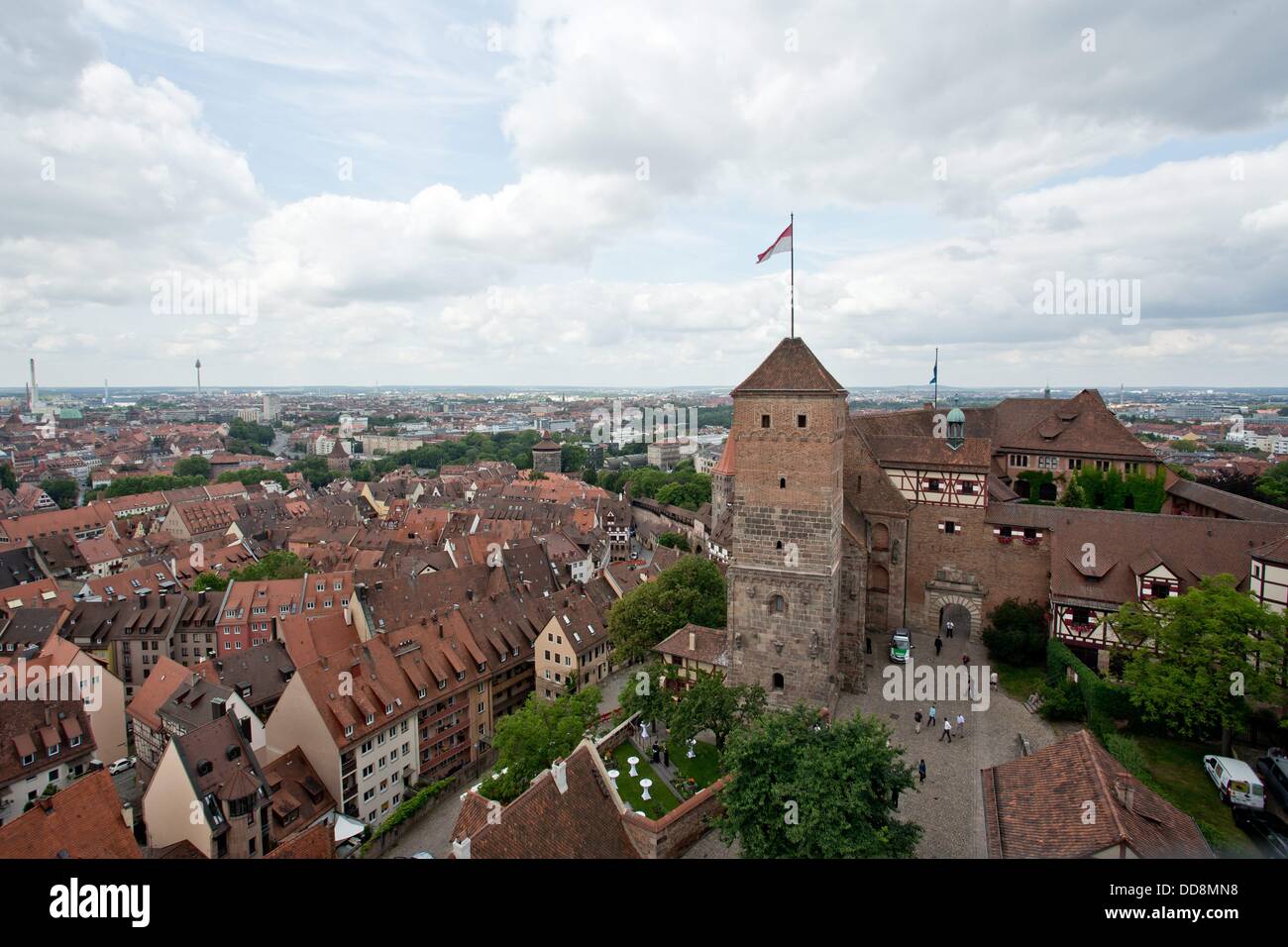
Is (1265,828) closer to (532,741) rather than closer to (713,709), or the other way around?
(713,709)

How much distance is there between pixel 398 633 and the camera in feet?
121

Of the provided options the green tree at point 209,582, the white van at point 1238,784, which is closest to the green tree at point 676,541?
the green tree at point 209,582

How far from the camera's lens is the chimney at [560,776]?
58.1 feet

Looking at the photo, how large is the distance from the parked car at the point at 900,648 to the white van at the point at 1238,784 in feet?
36.3

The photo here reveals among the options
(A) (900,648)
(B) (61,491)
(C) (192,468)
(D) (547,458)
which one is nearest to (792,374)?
(A) (900,648)

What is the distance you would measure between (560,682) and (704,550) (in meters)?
30.6

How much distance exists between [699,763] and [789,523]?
8.76m

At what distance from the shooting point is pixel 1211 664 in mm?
21281

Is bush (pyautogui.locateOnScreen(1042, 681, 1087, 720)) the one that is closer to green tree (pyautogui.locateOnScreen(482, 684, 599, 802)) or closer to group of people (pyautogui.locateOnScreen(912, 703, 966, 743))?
group of people (pyautogui.locateOnScreen(912, 703, 966, 743))

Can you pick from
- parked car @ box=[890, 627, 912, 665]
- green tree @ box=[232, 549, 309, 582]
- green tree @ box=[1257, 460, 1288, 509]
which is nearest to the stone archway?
parked car @ box=[890, 627, 912, 665]

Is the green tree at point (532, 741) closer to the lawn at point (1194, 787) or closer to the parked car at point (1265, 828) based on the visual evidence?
the lawn at point (1194, 787)
